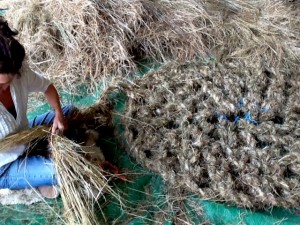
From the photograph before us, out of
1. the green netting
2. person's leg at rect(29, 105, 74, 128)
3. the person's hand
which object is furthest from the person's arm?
the green netting

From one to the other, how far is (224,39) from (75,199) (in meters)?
1.35

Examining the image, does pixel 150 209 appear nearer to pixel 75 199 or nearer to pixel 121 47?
pixel 75 199

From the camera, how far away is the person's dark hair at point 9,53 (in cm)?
122

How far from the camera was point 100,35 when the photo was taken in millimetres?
2277

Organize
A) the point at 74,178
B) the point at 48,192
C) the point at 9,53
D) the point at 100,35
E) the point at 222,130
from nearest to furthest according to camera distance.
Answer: the point at 9,53 → the point at 74,178 → the point at 48,192 → the point at 222,130 → the point at 100,35

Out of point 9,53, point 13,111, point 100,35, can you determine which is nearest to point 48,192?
point 13,111

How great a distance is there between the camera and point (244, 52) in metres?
2.26

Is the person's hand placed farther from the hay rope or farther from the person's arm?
the hay rope

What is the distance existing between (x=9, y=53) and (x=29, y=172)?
0.51 metres

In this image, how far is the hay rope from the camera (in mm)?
1507

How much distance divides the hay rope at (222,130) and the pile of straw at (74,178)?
0.80 ft

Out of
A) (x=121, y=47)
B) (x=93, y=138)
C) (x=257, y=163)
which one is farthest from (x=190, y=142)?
(x=121, y=47)

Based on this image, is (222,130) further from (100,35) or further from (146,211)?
(100,35)

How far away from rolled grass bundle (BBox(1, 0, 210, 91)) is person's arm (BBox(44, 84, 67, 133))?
57 cm
